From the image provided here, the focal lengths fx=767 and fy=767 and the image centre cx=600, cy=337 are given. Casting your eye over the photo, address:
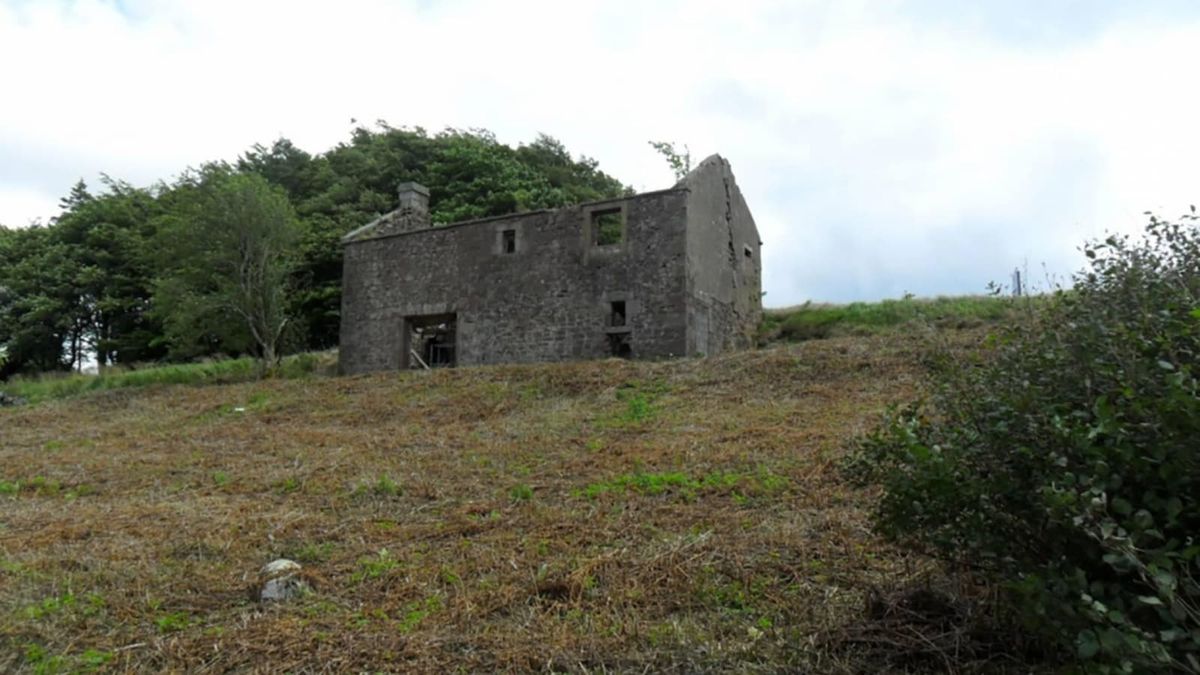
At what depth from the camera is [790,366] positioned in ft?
43.4

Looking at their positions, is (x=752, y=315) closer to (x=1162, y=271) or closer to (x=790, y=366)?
(x=790, y=366)

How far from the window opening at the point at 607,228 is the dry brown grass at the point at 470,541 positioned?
718 cm

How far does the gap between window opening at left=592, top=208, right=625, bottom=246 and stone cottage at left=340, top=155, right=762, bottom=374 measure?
10cm

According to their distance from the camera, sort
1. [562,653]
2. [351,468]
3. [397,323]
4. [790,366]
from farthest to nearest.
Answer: [397,323]
[790,366]
[351,468]
[562,653]

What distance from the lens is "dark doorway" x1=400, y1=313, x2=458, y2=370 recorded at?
66.4 feet

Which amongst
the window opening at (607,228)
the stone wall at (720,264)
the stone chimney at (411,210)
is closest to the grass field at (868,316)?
the stone wall at (720,264)

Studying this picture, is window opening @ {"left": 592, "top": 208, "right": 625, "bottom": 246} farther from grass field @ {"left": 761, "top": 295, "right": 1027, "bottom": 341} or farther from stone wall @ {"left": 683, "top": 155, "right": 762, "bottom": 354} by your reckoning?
grass field @ {"left": 761, "top": 295, "right": 1027, "bottom": 341}

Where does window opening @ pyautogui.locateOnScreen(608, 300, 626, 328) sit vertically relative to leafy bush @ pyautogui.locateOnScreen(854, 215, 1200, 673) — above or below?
above

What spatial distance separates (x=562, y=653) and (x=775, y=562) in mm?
1567

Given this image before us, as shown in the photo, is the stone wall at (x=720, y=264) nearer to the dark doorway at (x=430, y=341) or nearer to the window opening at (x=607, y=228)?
the window opening at (x=607, y=228)

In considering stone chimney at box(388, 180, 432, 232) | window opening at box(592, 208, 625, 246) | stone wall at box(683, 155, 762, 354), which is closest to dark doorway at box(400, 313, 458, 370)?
stone chimney at box(388, 180, 432, 232)

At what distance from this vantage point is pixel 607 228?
25.6 m

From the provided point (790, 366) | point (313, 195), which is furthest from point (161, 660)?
point (313, 195)

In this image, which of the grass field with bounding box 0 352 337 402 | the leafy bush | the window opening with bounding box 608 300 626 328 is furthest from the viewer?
the grass field with bounding box 0 352 337 402
